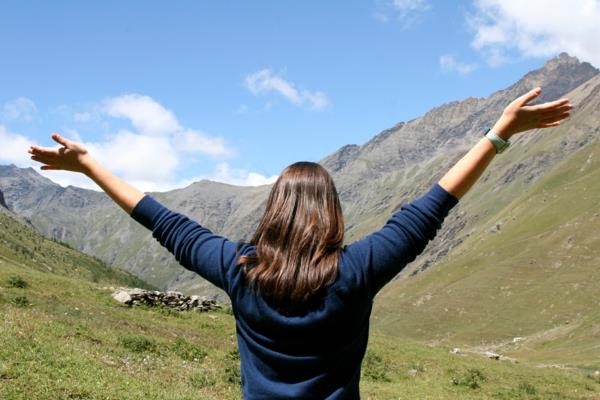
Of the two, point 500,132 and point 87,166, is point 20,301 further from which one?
point 500,132

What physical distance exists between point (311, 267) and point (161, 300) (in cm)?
3063

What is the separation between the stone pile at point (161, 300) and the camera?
31.9 metres

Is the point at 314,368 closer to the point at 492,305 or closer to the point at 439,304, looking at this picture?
the point at 492,305

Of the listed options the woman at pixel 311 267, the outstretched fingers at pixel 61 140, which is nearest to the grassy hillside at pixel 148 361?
the outstretched fingers at pixel 61 140

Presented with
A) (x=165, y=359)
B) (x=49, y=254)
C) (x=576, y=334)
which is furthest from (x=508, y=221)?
(x=165, y=359)

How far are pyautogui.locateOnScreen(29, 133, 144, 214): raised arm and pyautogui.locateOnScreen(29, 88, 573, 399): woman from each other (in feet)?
1.29

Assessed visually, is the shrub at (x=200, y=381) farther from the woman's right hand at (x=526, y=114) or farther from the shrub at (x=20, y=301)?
the woman's right hand at (x=526, y=114)

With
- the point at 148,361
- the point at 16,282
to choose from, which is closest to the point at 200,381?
the point at 148,361

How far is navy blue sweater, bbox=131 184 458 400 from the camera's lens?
391cm

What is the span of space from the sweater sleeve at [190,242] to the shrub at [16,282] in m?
27.9

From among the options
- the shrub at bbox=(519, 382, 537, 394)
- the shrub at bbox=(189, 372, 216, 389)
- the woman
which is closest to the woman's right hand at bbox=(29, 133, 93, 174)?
the woman

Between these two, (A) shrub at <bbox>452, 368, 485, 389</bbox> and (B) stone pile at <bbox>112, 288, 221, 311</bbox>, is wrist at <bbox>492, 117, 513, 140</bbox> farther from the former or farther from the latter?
(B) stone pile at <bbox>112, 288, 221, 311</bbox>

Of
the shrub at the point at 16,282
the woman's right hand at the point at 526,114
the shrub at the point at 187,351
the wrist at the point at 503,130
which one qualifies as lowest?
the shrub at the point at 187,351

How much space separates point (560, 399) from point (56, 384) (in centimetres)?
2058
